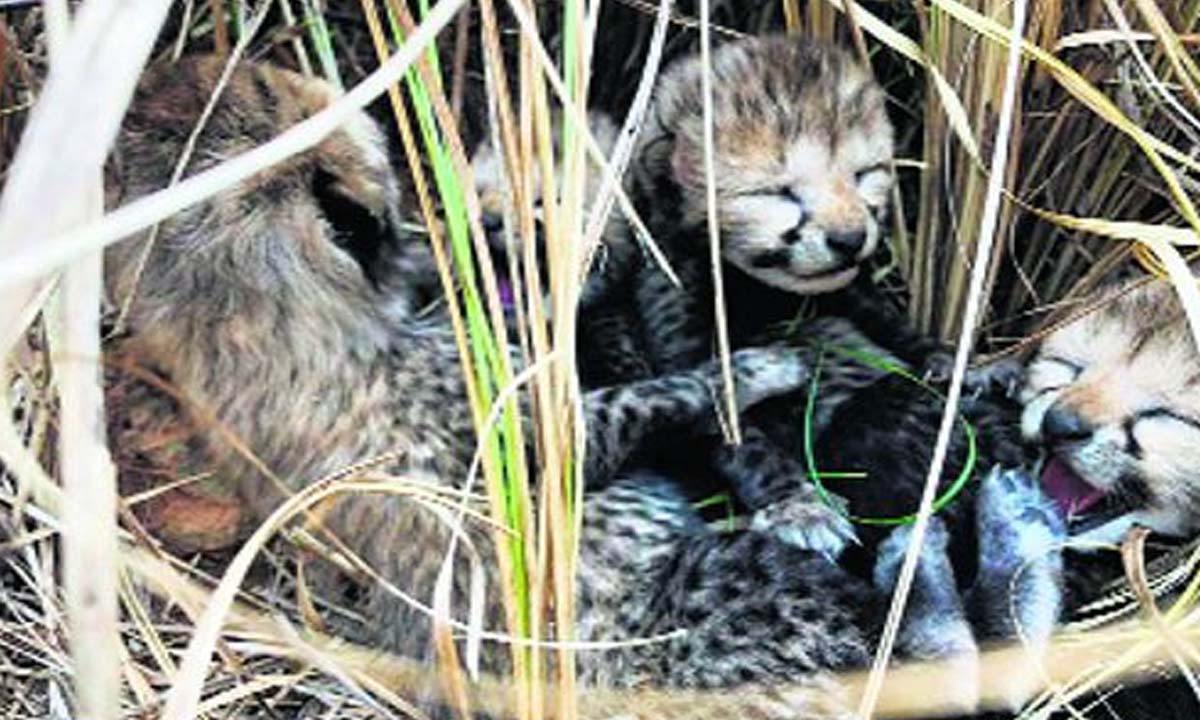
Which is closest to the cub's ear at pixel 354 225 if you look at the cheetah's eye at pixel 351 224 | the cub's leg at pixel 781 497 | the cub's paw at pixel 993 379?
the cheetah's eye at pixel 351 224

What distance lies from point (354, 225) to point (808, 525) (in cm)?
76

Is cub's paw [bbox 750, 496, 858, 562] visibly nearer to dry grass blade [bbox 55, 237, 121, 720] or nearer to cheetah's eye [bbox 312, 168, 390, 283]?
cheetah's eye [bbox 312, 168, 390, 283]

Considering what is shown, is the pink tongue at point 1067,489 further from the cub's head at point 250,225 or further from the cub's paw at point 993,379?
the cub's head at point 250,225

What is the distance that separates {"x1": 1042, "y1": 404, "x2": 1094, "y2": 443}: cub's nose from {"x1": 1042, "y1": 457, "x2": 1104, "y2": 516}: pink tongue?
5.8 inches

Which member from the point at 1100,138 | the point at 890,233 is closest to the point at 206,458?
the point at 890,233

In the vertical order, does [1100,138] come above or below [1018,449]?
above

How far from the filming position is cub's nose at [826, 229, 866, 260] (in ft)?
9.81

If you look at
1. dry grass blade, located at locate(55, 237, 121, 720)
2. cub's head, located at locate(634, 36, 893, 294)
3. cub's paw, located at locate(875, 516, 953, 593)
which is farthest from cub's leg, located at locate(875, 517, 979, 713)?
dry grass blade, located at locate(55, 237, 121, 720)

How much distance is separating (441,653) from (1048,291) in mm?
1369

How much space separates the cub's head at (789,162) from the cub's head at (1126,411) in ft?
1.10

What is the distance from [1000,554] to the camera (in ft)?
9.63

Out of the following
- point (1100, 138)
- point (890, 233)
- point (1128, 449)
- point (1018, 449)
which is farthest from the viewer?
point (890, 233)

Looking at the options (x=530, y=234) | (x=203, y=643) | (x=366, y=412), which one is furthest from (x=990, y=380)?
(x=203, y=643)

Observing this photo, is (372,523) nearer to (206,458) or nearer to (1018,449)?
(206,458)
